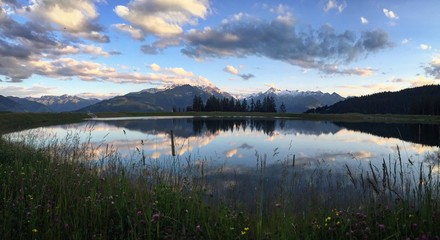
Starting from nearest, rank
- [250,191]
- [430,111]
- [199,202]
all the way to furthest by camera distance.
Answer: [199,202]
[250,191]
[430,111]

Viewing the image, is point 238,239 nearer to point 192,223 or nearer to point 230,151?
point 192,223

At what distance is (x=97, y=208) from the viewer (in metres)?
7.57

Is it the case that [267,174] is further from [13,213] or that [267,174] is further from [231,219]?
[13,213]

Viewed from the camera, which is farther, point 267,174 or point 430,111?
point 430,111

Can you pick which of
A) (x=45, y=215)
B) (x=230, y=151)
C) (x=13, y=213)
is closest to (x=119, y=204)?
(x=45, y=215)

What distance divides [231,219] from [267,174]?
34.1 ft

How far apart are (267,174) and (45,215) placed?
12817 millimetres

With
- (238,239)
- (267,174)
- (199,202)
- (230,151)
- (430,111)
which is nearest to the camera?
(238,239)

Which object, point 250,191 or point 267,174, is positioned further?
point 267,174

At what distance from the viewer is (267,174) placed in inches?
715

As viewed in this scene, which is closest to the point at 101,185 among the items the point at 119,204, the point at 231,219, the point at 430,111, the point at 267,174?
the point at 119,204

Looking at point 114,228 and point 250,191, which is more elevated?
point 114,228

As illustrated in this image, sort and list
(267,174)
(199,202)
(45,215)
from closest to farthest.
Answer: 1. (45,215)
2. (199,202)
3. (267,174)

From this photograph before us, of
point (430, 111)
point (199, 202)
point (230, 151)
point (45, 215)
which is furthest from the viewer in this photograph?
point (430, 111)
